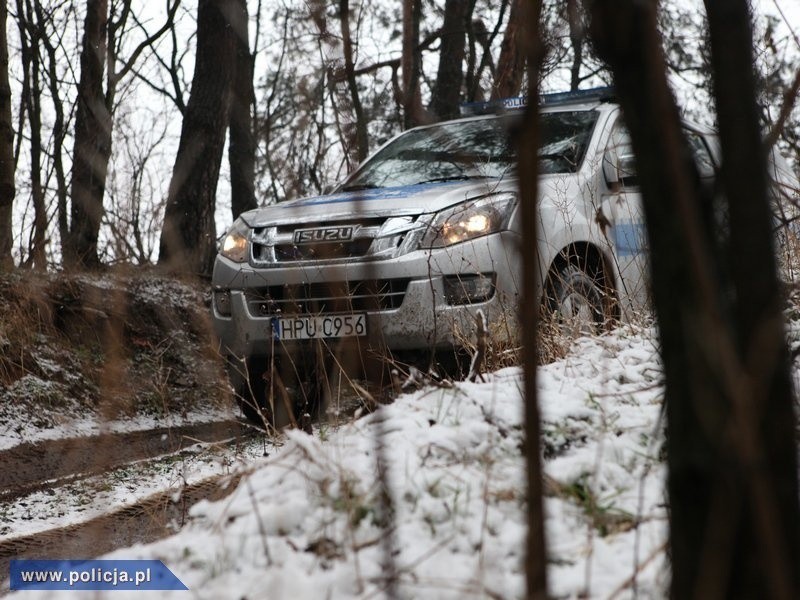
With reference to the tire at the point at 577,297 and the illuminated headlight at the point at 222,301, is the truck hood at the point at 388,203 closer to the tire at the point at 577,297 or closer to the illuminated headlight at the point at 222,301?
the illuminated headlight at the point at 222,301

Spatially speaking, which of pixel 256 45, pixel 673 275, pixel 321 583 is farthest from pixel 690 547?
pixel 256 45

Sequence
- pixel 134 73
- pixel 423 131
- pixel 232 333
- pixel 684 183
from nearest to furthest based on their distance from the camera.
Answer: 1. pixel 684 183
2. pixel 232 333
3. pixel 423 131
4. pixel 134 73

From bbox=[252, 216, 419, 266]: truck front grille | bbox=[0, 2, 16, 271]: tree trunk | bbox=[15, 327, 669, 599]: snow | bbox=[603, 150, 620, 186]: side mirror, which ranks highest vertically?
bbox=[0, 2, 16, 271]: tree trunk

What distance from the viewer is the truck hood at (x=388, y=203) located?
4.71 m

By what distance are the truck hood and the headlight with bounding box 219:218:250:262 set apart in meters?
0.08

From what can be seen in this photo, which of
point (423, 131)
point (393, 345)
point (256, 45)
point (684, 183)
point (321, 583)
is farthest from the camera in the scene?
point (256, 45)

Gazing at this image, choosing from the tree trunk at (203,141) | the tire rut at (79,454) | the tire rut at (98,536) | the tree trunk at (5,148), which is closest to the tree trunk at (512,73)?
the tire rut at (98,536)

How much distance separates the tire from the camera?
4516 millimetres

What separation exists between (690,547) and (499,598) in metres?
0.64

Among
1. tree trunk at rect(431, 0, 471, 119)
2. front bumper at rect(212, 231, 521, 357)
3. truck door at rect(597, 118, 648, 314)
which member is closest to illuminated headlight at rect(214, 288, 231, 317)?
front bumper at rect(212, 231, 521, 357)

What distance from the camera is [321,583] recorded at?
1882 millimetres

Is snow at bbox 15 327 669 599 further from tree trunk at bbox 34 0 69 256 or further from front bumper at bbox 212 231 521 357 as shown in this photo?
tree trunk at bbox 34 0 69 256

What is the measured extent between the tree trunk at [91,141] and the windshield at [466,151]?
13.3 feet

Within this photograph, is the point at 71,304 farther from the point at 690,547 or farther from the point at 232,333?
the point at 690,547
